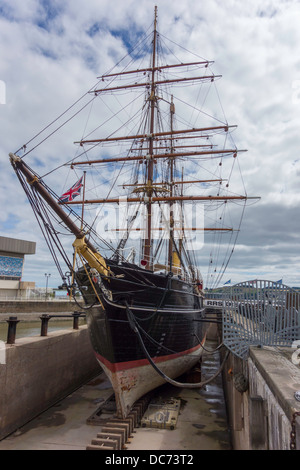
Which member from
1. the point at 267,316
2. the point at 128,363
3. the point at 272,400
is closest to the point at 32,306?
the point at 128,363

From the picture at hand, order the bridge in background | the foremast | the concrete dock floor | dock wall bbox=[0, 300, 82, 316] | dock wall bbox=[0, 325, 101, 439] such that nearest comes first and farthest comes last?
the bridge in background → the concrete dock floor → dock wall bbox=[0, 325, 101, 439] → the foremast → dock wall bbox=[0, 300, 82, 316]

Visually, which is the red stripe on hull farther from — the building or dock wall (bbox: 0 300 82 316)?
the building

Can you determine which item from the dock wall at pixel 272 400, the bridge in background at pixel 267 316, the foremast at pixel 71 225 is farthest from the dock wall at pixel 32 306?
the dock wall at pixel 272 400

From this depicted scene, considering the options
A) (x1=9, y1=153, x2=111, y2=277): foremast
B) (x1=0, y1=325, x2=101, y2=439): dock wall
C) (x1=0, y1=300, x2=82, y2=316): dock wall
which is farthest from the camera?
(x1=0, y1=300, x2=82, y2=316): dock wall

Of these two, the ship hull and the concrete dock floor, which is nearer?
the concrete dock floor

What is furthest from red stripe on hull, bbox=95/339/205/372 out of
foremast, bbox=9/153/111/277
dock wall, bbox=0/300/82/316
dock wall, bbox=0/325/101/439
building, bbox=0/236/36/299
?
building, bbox=0/236/36/299

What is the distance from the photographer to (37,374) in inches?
374

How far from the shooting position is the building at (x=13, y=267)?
39406 mm

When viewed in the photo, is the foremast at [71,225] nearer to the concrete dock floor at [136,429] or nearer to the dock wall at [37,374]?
the dock wall at [37,374]

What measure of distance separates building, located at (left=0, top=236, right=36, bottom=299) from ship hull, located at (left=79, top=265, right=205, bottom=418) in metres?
33.3

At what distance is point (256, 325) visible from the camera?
5.71 metres

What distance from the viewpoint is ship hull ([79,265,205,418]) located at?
8.47 metres
